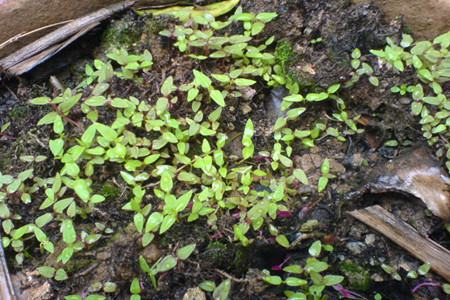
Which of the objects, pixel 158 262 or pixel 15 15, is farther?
pixel 15 15

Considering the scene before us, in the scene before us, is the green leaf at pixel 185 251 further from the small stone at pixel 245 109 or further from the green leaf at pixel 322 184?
the small stone at pixel 245 109

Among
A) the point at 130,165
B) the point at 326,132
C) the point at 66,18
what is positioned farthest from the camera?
the point at 66,18

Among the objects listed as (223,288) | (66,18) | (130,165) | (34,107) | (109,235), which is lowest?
(223,288)

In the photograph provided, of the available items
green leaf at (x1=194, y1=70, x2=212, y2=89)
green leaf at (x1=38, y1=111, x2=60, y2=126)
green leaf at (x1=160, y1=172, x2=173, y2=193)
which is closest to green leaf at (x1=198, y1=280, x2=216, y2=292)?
green leaf at (x1=160, y1=172, x2=173, y2=193)

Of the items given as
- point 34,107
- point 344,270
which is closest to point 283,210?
point 344,270

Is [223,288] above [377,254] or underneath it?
above

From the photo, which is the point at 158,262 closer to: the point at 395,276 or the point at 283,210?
the point at 283,210

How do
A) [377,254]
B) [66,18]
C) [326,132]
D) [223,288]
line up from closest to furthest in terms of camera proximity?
[223,288], [377,254], [326,132], [66,18]

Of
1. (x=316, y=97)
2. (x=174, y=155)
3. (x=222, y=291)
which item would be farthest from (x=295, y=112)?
(x=222, y=291)
